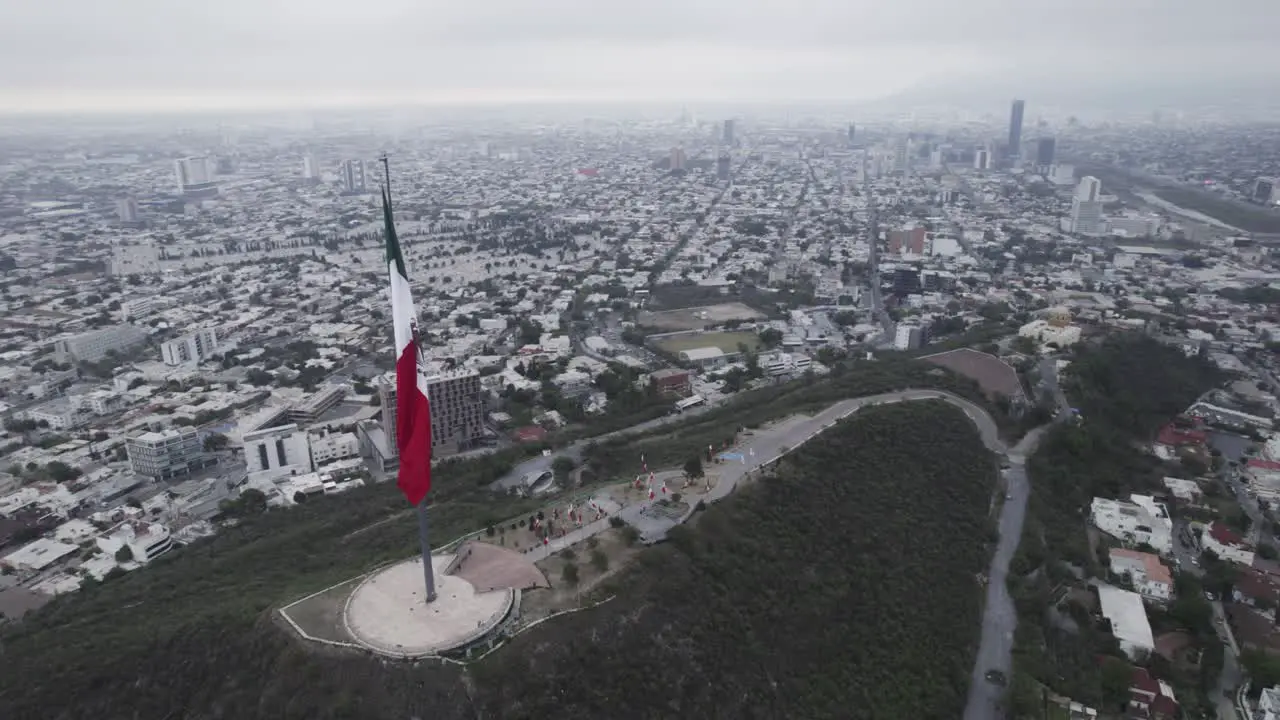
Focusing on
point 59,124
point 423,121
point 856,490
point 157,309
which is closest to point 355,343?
point 157,309

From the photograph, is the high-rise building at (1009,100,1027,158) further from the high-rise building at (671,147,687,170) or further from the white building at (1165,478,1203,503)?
the white building at (1165,478,1203,503)

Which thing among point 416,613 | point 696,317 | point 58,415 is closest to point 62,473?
point 58,415

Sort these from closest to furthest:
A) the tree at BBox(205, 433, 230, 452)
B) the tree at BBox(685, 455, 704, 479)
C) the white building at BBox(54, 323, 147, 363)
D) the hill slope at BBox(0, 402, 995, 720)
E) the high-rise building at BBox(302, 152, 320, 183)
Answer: the hill slope at BBox(0, 402, 995, 720) → the tree at BBox(685, 455, 704, 479) → the tree at BBox(205, 433, 230, 452) → the white building at BBox(54, 323, 147, 363) → the high-rise building at BBox(302, 152, 320, 183)

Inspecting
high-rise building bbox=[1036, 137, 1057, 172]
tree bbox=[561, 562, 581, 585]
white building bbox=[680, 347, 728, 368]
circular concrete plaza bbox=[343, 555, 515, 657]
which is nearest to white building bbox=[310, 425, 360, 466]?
circular concrete plaza bbox=[343, 555, 515, 657]

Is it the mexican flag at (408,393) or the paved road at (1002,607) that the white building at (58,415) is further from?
the paved road at (1002,607)

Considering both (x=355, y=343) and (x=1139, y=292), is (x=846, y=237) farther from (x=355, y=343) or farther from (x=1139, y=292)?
(x=355, y=343)

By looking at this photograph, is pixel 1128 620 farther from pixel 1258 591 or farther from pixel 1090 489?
pixel 1090 489

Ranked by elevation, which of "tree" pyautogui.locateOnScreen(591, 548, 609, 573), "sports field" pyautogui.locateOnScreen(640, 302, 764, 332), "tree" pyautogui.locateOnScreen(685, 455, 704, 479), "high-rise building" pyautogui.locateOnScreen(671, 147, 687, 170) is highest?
"high-rise building" pyautogui.locateOnScreen(671, 147, 687, 170)
